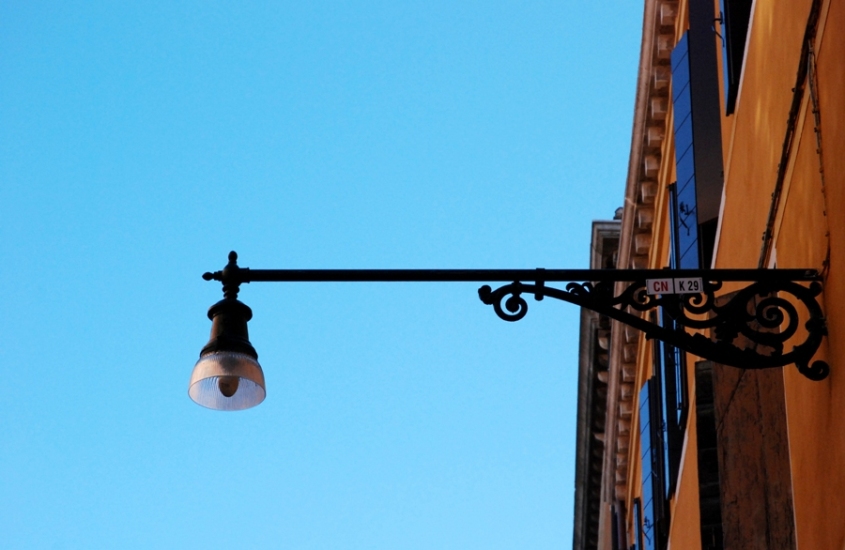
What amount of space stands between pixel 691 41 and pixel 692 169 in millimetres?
1317

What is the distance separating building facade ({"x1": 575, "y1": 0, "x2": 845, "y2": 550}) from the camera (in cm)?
545

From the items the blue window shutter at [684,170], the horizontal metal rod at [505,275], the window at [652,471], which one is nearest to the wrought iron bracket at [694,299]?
the horizontal metal rod at [505,275]

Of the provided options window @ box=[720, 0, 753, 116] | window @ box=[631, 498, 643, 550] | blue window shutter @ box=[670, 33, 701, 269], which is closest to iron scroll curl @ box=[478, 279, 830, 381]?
window @ box=[720, 0, 753, 116]

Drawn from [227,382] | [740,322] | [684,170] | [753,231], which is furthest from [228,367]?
[684,170]

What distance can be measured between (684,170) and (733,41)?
319cm

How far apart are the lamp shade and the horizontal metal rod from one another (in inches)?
14.9

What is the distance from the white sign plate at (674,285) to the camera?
18.6ft

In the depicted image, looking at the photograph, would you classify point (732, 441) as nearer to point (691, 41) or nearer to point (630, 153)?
point (691, 41)

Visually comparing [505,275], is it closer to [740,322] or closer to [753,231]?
[740,322]

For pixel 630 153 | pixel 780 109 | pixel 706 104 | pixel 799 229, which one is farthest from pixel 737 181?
pixel 630 153

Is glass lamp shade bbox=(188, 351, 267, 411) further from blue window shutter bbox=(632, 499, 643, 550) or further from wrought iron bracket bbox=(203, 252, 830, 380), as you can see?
blue window shutter bbox=(632, 499, 643, 550)

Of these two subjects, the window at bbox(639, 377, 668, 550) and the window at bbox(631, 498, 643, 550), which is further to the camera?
the window at bbox(631, 498, 643, 550)

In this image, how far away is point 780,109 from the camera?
6.68 m

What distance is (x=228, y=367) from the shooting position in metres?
6.69
